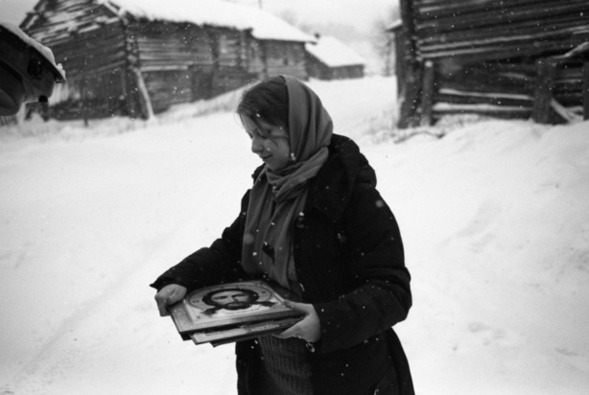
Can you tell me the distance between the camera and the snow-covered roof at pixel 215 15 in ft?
52.6

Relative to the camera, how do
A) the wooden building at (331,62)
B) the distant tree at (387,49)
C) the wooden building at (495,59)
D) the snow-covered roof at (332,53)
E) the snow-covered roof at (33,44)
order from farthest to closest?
the distant tree at (387,49) < the snow-covered roof at (332,53) < the wooden building at (331,62) < the wooden building at (495,59) < the snow-covered roof at (33,44)

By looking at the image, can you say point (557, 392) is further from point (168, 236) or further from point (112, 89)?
point (112, 89)

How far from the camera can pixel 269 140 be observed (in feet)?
5.13

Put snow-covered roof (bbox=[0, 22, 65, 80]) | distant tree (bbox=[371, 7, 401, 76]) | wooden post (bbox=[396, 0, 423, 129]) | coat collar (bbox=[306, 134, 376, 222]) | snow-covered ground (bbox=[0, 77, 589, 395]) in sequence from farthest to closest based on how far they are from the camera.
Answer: distant tree (bbox=[371, 7, 401, 76]) → wooden post (bbox=[396, 0, 423, 129]) → snow-covered ground (bbox=[0, 77, 589, 395]) → coat collar (bbox=[306, 134, 376, 222]) → snow-covered roof (bbox=[0, 22, 65, 80])

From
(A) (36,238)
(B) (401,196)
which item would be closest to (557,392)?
(B) (401,196)

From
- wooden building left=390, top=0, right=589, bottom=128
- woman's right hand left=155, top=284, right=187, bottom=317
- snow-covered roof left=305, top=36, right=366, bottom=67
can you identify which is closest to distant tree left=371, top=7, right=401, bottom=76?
snow-covered roof left=305, top=36, right=366, bottom=67

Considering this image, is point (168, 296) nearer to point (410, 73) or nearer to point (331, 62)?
point (410, 73)

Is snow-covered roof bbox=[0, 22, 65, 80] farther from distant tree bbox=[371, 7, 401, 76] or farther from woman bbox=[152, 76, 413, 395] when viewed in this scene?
distant tree bbox=[371, 7, 401, 76]

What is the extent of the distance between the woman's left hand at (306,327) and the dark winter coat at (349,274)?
0.02 m

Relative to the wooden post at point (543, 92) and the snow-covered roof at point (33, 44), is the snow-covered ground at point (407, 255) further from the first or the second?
the snow-covered roof at point (33, 44)

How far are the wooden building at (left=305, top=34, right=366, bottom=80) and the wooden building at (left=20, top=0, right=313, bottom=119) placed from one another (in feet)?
56.4

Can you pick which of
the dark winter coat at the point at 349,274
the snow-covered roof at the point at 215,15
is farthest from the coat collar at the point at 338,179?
the snow-covered roof at the point at 215,15

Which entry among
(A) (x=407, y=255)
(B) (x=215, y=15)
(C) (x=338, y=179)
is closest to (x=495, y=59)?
(A) (x=407, y=255)

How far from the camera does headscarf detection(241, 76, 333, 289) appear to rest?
61.2 inches
